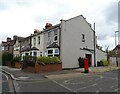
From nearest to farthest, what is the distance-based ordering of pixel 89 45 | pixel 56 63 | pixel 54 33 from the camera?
1. pixel 56 63
2. pixel 54 33
3. pixel 89 45

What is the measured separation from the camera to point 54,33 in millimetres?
32281

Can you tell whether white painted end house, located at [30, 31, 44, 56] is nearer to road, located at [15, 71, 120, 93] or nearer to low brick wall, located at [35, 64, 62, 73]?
low brick wall, located at [35, 64, 62, 73]

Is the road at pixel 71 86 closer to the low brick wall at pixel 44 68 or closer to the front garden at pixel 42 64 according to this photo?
the low brick wall at pixel 44 68

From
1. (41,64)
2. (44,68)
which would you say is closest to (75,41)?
(44,68)

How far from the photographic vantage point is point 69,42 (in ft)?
102

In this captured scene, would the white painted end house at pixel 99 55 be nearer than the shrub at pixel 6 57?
Yes

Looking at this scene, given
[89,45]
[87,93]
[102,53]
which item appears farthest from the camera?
[102,53]

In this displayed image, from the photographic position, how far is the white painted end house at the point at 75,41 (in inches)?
1199

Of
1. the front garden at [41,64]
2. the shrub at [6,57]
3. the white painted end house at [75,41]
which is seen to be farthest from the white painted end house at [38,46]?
the shrub at [6,57]

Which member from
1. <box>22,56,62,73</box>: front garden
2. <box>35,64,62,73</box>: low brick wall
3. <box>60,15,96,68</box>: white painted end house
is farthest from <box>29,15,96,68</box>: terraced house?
<box>22,56,62,73</box>: front garden

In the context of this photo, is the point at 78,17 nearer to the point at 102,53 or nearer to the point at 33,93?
the point at 102,53

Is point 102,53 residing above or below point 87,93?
above

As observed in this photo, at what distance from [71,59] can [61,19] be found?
5802 mm

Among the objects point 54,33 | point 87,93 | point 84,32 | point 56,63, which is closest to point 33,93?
point 87,93
